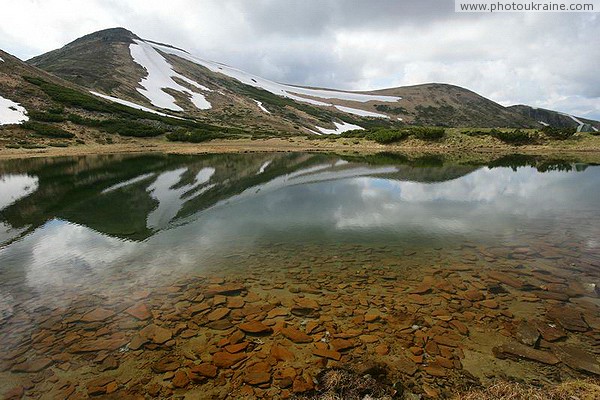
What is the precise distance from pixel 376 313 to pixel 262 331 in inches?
115

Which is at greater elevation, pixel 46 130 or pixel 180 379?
pixel 46 130

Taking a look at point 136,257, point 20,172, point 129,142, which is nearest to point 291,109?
point 129,142

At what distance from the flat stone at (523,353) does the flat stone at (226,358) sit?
17.3 ft

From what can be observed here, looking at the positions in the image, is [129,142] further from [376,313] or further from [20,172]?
[376,313]

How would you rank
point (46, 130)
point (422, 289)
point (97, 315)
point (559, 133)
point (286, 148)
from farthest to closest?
1. point (286, 148)
2. point (559, 133)
3. point (46, 130)
4. point (422, 289)
5. point (97, 315)

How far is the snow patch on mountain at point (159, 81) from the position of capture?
121225 mm

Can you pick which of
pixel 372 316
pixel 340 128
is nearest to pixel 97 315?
pixel 372 316

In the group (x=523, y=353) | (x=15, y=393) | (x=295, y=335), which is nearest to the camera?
(x=15, y=393)

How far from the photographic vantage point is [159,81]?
457ft

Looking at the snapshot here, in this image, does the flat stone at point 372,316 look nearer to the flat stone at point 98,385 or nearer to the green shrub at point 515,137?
the flat stone at point 98,385

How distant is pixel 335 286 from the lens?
32.8ft

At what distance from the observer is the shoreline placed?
2156 inches

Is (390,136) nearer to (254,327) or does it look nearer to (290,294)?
(290,294)

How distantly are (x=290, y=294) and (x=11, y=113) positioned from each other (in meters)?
75.5
